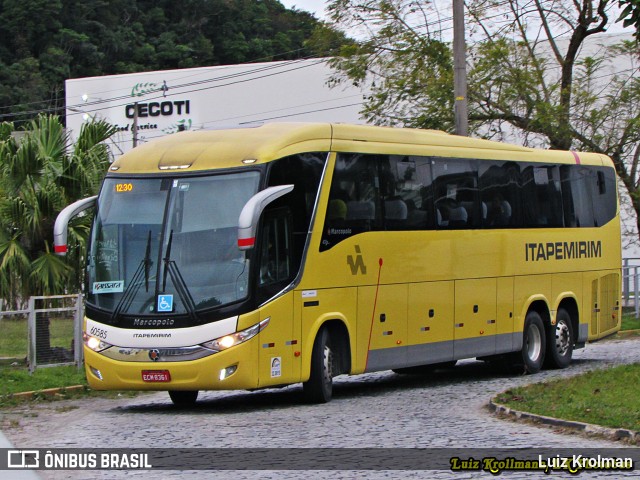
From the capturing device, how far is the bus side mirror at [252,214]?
14.0m

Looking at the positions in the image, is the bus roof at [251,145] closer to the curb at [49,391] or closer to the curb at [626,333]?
the curb at [49,391]

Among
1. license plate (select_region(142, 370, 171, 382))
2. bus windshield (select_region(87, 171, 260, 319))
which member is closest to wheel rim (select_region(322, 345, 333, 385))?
bus windshield (select_region(87, 171, 260, 319))

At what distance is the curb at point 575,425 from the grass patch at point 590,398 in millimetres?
137

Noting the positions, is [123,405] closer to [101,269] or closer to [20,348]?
[101,269]

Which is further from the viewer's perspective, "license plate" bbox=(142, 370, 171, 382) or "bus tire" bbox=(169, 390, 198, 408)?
"bus tire" bbox=(169, 390, 198, 408)

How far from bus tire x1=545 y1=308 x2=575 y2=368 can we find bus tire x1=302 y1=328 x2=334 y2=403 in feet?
23.4

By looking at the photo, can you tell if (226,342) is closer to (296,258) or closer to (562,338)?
(296,258)

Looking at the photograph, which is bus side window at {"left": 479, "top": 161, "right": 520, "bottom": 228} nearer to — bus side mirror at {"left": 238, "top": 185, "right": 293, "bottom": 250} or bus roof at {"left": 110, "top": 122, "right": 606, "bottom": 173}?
bus roof at {"left": 110, "top": 122, "right": 606, "bottom": 173}

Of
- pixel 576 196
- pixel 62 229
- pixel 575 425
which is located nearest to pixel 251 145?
pixel 62 229

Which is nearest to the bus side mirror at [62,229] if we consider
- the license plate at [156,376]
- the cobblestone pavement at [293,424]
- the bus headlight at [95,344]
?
the bus headlight at [95,344]

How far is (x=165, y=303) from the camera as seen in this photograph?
50.0 ft

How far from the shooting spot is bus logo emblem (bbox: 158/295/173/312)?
15195 millimetres

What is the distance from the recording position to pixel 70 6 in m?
99.2

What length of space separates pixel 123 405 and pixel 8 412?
1.73 metres
